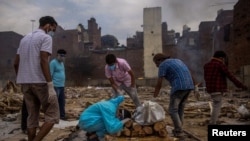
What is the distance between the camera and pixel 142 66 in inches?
1638

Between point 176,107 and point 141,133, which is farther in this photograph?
point 176,107

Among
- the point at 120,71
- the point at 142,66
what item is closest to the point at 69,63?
the point at 142,66

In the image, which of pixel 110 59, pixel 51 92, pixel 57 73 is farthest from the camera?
pixel 57 73

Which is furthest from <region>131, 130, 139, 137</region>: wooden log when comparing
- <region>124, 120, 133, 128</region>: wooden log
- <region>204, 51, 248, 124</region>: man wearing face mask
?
<region>204, 51, 248, 124</region>: man wearing face mask

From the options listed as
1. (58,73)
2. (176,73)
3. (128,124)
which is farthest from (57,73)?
(176,73)

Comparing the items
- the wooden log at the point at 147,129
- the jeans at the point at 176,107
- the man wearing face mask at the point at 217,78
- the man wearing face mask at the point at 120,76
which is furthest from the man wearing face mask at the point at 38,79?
the man wearing face mask at the point at 217,78

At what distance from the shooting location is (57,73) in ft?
26.9

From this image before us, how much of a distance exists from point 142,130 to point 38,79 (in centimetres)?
208

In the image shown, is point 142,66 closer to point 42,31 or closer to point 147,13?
point 147,13

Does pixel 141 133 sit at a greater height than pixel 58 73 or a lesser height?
lesser

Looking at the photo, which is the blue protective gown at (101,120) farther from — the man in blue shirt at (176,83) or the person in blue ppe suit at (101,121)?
the man in blue shirt at (176,83)

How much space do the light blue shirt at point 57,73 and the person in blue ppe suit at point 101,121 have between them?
3.20 metres

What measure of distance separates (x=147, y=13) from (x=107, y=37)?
60.8ft

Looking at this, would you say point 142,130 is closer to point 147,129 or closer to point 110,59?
point 147,129
